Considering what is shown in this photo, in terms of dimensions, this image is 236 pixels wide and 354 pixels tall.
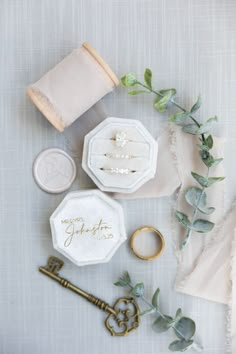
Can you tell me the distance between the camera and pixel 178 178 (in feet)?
4.31

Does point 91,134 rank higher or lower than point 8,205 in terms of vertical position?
higher

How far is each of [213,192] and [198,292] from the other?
26 centimetres

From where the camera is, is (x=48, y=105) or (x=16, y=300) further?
(x=16, y=300)

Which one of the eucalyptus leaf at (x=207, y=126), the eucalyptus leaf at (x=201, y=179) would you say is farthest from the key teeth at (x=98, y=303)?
the eucalyptus leaf at (x=207, y=126)

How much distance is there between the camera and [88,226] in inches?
49.8

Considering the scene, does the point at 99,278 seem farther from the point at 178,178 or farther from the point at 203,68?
the point at 203,68

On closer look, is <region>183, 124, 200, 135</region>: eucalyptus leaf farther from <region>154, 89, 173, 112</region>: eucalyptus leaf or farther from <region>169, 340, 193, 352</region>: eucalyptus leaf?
<region>169, 340, 193, 352</region>: eucalyptus leaf

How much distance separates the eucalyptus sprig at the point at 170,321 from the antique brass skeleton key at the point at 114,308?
0.04 m

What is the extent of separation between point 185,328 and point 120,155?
47cm

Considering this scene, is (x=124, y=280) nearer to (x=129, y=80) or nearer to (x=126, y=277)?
(x=126, y=277)

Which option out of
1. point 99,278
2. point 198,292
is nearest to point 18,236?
point 99,278

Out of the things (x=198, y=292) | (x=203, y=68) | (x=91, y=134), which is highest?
(x=203, y=68)

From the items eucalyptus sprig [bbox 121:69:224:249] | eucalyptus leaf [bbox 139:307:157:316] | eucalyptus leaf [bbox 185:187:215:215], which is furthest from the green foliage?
eucalyptus leaf [bbox 139:307:157:316]

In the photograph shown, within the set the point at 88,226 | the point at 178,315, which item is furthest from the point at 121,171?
the point at 178,315
